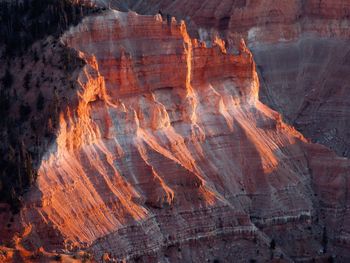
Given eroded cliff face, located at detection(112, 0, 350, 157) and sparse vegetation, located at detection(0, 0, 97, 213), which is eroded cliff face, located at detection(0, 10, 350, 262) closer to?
sparse vegetation, located at detection(0, 0, 97, 213)

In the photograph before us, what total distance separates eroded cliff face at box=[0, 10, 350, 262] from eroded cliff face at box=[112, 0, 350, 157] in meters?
16.9

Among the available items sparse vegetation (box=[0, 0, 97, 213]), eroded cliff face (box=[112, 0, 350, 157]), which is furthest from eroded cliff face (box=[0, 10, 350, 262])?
eroded cliff face (box=[112, 0, 350, 157])

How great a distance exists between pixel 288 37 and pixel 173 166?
38.1 metres

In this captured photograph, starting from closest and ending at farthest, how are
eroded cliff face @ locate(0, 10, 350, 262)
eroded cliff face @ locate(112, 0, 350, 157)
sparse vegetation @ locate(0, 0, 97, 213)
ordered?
sparse vegetation @ locate(0, 0, 97, 213) → eroded cliff face @ locate(0, 10, 350, 262) → eroded cliff face @ locate(112, 0, 350, 157)

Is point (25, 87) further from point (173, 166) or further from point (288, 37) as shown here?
point (288, 37)

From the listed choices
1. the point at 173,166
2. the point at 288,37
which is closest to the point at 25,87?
the point at 173,166

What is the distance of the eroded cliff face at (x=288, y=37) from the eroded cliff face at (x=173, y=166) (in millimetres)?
16906

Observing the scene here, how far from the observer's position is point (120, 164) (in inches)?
3196

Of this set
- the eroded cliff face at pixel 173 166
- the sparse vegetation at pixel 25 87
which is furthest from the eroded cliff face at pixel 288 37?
the sparse vegetation at pixel 25 87

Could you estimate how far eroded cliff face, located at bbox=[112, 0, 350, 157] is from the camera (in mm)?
114000

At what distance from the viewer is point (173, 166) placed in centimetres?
8362

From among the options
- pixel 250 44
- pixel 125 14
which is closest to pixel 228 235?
pixel 125 14

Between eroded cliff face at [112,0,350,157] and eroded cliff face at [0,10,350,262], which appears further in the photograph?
eroded cliff face at [112,0,350,157]

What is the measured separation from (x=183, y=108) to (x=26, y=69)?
1373 centimetres
